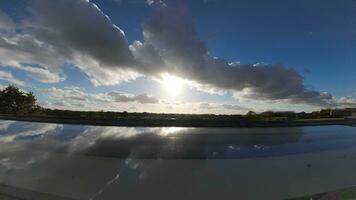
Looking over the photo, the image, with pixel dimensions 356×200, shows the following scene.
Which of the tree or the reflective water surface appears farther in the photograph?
the tree

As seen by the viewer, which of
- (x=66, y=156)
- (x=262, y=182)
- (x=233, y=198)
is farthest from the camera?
(x=66, y=156)

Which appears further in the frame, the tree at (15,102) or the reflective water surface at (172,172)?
the tree at (15,102)

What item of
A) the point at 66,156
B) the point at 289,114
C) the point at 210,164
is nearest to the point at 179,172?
the point at 210,164

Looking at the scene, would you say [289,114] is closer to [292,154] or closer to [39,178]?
[292,154]

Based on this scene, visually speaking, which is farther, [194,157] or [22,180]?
[194,157]

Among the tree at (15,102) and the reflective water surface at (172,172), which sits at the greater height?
the tree at (15,102)

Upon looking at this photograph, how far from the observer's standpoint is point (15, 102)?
52.9 m

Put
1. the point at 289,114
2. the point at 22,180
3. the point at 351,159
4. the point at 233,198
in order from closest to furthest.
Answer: the point at 233,198
the point at 22,180
the point at 351,159
the point at 289,114

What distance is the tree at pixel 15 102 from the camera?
52.0 metres

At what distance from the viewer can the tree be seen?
52000mm

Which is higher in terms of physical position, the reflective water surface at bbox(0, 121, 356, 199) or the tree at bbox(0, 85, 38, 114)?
the tree at bbox(0, 85, 38, 114)

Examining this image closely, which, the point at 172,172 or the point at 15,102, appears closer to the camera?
the point at 172,172

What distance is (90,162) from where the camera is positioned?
32.6ft

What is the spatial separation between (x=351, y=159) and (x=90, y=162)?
11474 millimetres
